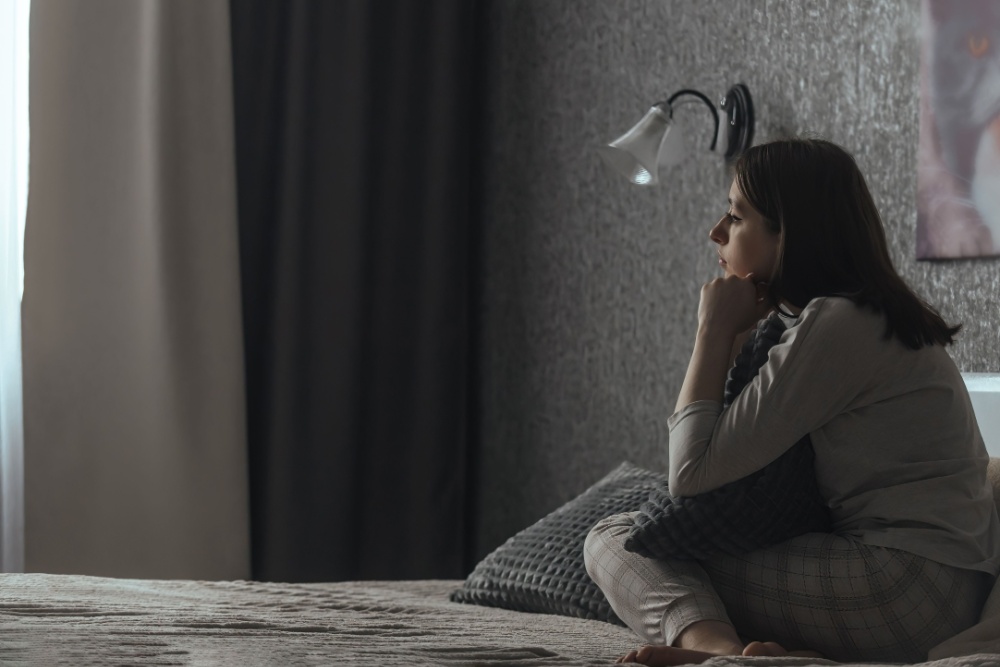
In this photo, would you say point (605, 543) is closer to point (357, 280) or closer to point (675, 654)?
point (675, 654)

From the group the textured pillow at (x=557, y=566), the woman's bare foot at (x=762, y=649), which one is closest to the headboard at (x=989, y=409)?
the textured pillow at (x=557, y=566)

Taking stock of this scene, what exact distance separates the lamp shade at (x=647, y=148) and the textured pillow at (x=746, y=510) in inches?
42.7

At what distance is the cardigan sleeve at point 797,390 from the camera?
52.9 inches

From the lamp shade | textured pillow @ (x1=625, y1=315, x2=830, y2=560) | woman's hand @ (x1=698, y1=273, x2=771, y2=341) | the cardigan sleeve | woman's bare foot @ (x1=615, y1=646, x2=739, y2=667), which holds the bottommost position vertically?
woman's bare foot @ (x1=615, y1=646, x2=739, y2=667)

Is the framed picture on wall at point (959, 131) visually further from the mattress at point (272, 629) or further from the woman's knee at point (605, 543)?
the mattress at point (272, 629)

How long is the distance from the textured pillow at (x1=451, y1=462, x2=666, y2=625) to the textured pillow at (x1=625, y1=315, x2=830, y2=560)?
334mm

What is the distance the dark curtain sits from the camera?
306 cm

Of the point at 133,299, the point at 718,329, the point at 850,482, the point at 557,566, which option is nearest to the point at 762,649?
the point at 850,482

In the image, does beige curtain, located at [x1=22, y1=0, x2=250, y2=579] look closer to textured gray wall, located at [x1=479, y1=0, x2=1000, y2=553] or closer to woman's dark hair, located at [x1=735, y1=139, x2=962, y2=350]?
textured gray wall, located at [x1=479, y1=0, x2=1000, y2=553]

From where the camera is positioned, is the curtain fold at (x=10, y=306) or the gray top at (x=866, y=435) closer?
the gray top at (x=866, y=435)

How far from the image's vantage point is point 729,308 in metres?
1.49

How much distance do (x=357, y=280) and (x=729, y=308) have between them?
180cm

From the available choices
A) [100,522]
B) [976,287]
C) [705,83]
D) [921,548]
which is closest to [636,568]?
[921,548]

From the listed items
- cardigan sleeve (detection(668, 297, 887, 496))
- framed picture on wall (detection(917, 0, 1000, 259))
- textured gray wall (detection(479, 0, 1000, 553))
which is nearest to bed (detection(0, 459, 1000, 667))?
cardigan sleeve (detection(668, 297, 887, 496))
